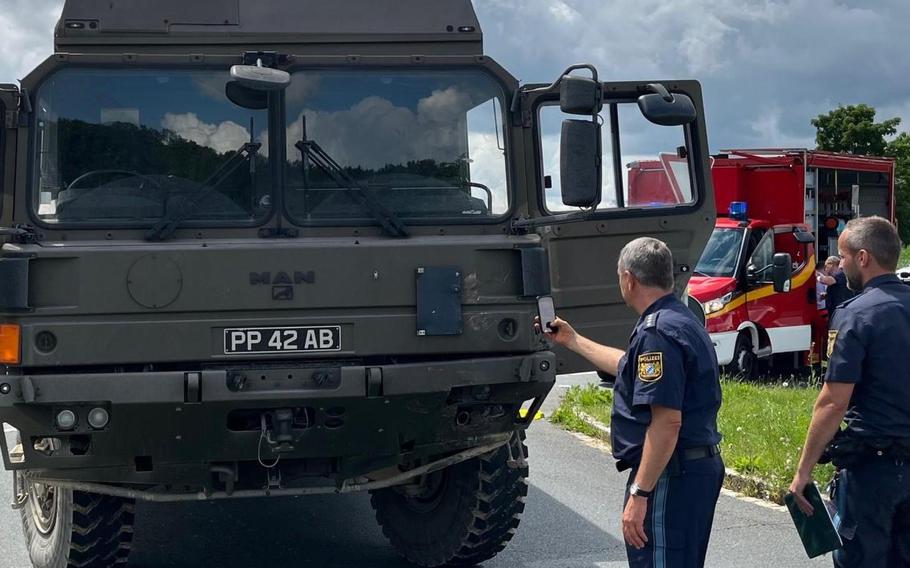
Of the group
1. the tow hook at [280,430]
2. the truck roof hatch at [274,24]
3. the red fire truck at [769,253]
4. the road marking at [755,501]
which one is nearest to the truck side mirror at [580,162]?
the truck roof hatch at [274,24]

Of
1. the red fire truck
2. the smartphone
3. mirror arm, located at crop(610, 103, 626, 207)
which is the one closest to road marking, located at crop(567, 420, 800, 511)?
mirror arm, located at crop(610, 103, 626, 207)

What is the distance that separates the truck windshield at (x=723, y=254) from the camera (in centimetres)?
1580

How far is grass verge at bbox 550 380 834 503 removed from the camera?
28.0 ft

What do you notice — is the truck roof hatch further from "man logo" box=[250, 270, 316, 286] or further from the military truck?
"man logo" box=[250, 270, 316, 286]

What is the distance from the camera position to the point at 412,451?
6121 millimetres

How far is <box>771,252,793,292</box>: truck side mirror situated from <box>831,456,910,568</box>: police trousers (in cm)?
1094

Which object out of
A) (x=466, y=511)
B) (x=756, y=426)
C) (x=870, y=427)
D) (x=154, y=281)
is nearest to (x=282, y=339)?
(x=154, y=281)

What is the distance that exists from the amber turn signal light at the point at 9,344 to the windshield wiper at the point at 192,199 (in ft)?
2.40

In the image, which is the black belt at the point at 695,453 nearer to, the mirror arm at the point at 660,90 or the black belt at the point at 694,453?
the black belt at the point at 694,453

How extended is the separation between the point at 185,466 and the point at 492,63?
2.53 meters

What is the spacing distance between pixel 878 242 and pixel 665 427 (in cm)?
129

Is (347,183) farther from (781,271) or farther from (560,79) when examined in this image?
(781,271)

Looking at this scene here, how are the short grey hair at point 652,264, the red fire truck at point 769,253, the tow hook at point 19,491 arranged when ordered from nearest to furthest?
the short grey hair at point 652,264 → the tow hook at point 19,491 → the red fire truck at point 769,253

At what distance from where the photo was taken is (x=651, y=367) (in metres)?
4.40
